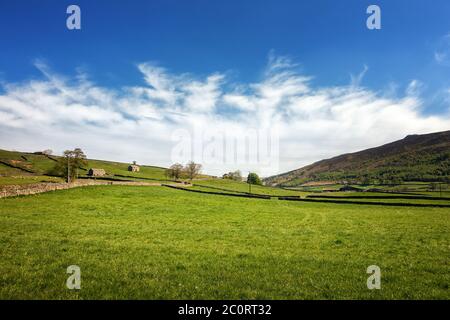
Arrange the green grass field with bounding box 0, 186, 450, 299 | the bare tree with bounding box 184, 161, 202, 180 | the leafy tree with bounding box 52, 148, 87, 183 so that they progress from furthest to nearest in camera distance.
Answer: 1. the bare tree with bounding box 184, 161, 202, 180
2. the leafy tree with bounding box 52, 148, 87, 183
3. the green grass field with bounding box 0, 186, 450, 299

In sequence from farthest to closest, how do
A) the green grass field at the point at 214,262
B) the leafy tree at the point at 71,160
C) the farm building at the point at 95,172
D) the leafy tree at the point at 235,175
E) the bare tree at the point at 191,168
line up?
the leafy tree at the point at 235,175 < the bare tree at the point at 191,168 < the farm building at the point at 95,172 < the leafy tree at the point at 71,160 < the green grass field at the point at 214,262

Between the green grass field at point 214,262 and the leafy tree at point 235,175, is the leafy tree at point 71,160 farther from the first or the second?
the leafy tree at point 235,175

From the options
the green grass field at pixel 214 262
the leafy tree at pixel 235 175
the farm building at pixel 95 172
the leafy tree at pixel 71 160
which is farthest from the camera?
the leafy tree at pixel 235 175

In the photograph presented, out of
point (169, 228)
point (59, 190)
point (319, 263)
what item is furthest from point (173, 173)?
point (319, 263)

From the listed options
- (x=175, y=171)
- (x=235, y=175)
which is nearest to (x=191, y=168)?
(x=175, y=171)

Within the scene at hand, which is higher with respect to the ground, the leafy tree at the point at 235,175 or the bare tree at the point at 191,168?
the bare tree at the point at 191,168

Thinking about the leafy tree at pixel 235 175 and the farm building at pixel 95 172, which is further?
the leafy tree at pixel 235 175

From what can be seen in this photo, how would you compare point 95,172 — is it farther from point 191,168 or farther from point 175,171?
point 191,168

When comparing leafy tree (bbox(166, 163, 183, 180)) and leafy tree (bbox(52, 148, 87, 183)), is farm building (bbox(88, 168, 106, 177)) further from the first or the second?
leafy tree (bbox(52, 148, 87, 183))

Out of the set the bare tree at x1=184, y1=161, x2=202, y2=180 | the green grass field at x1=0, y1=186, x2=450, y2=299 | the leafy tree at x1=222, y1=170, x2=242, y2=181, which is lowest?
the green grass field at x1=0, y1=186, x2=450, y2=299

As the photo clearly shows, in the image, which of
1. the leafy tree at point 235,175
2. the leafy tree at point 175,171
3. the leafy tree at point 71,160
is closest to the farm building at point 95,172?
the leafy tree at point 175,171

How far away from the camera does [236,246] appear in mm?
15531

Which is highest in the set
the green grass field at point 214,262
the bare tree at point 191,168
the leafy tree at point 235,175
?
the bare tree at point 191,168

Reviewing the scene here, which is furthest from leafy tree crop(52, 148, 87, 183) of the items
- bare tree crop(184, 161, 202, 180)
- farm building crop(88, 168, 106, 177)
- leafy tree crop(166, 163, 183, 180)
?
bare tree crop(184, 161, 202, 180)
